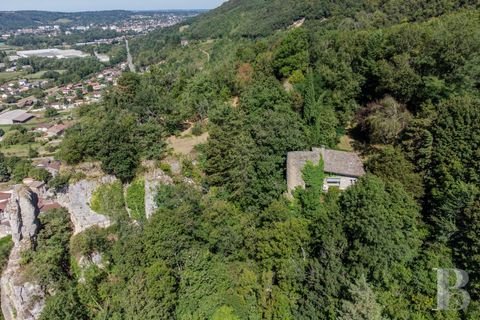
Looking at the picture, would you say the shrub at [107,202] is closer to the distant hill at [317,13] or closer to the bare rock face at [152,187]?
the bare rock face at [152,187]

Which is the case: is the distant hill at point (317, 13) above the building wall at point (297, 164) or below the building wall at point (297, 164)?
above

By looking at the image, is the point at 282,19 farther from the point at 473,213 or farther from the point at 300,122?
the point at 473,213

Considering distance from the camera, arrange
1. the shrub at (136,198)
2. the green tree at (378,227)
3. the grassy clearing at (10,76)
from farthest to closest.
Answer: the grassy clearing at (10,76) → the shrub at (136,198) → the green tree at (378,227)

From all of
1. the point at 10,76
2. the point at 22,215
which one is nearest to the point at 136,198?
the point at 22,215

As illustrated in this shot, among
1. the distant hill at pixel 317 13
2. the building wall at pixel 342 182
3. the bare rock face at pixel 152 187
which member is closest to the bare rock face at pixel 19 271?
the bare rock face at pixel 152 187

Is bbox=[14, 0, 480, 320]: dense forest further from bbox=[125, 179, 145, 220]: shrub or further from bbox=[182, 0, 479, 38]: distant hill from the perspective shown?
bbox=[182, 0, 479, 38]: distant hill

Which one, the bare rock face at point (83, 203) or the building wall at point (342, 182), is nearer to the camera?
the building wall at point (342, 182)

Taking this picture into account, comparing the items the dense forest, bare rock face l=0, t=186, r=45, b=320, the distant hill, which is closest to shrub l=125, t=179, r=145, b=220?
the dense forest

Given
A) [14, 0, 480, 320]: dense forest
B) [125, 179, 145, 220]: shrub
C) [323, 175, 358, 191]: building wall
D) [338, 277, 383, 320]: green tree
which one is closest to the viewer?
[338, 277, 383, 320]: green tree
